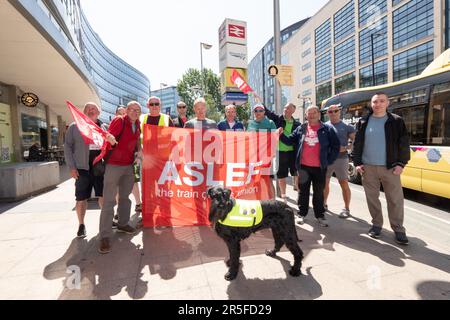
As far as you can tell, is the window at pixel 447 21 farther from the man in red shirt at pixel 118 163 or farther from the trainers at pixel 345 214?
the man in red shirt at pixel 118 163

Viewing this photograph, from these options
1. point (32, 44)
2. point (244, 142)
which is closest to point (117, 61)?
point (32, 44)

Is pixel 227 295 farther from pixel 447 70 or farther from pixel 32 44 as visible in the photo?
pixel 32 44

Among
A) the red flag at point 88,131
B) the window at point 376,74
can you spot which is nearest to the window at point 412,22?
the window at point 376,74

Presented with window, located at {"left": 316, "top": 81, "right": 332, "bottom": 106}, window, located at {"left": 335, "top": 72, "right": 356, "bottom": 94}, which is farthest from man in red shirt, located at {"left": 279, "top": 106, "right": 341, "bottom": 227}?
window, located at {"left": 316, "top": 81, "right": 332, "bottom": 106}

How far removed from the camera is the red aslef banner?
4203 mm

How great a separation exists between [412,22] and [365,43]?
809 cm

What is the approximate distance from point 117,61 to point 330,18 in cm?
6271

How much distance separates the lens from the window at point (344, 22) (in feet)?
133

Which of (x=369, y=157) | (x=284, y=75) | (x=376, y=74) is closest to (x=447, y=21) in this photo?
(x=376, y=74)

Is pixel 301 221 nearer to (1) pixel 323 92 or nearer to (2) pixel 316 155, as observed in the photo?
(2) pixel 316 155

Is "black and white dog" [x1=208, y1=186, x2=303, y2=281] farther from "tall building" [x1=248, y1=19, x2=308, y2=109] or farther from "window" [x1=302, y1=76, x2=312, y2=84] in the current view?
"tall building" [x1=248, y1=19, x2=308, y2=109]

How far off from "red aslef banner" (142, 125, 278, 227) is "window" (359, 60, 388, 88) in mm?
38579

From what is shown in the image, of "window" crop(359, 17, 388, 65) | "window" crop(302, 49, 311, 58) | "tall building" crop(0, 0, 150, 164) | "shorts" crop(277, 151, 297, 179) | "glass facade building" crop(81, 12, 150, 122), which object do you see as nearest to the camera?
"shorts" crop(277, 151, 297, 179)
